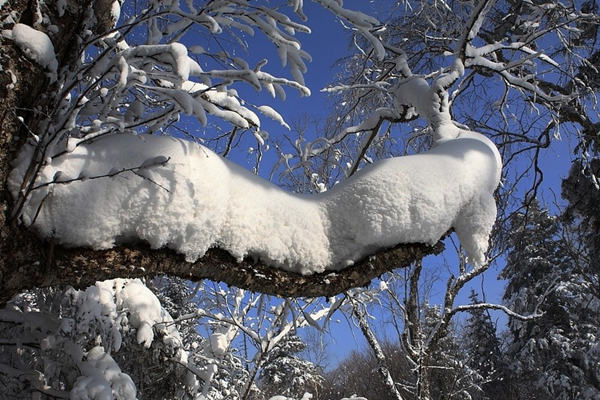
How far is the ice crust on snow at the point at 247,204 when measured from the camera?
4.49ft

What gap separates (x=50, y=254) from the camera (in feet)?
4.36

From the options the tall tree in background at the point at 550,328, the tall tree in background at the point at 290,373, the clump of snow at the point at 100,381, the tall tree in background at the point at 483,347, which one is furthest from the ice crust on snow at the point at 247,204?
the tall tree in background at the point at 483,347

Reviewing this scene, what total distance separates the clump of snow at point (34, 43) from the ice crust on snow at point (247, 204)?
28 centimetres

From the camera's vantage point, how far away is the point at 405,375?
2122 cm

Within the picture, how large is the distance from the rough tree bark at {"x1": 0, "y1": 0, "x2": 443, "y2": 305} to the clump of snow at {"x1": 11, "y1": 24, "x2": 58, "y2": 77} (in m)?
0.02

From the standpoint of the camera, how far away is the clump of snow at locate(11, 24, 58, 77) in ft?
4.46

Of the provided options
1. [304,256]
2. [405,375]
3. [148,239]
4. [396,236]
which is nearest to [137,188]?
[148,239]

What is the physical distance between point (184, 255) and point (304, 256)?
1.47 feet

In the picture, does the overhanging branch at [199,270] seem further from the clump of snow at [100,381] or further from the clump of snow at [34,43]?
the clump of snow at [100,381]

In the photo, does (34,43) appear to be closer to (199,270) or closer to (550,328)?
(199,270)

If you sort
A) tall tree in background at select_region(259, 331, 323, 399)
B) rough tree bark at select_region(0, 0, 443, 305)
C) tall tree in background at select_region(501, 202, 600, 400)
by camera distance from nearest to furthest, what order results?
1. rough tree bark at select_region(0, 0, 443, 305)
2. tall tree in background at select_region(501, 202, 600, 400)
3. tall tree in background at select_region(259, 331, 323, 399)

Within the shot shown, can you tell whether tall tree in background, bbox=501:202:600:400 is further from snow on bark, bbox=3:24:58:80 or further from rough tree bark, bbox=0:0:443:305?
snow on bark, bbox=3:24:58:80

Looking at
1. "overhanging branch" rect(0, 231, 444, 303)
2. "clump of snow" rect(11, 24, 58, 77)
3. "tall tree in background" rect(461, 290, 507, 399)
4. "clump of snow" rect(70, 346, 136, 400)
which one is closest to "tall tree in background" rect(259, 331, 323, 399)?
"tall tree in background" rect(461, 290, 507, 399)

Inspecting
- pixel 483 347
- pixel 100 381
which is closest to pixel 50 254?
pixel 100 381
